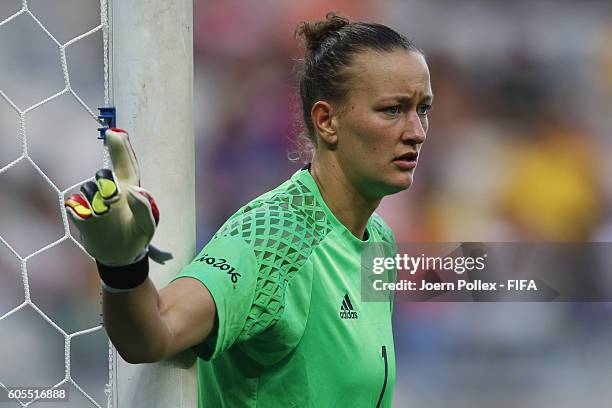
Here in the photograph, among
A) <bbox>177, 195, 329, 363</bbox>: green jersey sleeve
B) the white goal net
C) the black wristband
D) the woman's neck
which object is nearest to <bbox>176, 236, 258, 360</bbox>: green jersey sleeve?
<bbox>177, 195, 329, 363</bbox>: green jersey sleeve

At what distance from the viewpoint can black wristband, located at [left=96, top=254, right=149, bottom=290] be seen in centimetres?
86

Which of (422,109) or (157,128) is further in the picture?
(422,109)

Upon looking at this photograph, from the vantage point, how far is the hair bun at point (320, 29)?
1.35 metres

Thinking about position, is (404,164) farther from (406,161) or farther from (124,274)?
(124,274)

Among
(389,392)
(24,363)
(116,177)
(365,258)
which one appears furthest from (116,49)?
(24,363)

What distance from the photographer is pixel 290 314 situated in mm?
1119

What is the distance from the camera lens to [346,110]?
4.20 ft

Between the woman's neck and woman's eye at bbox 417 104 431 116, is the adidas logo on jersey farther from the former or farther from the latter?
woman's eye at bbox 417 104 431 116

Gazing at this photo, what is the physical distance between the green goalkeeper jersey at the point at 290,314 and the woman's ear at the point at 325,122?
0.06 metres

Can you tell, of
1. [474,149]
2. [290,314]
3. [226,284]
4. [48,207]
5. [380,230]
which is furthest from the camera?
[474,149]

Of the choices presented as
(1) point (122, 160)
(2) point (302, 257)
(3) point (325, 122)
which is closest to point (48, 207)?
(3) point (325, 122)

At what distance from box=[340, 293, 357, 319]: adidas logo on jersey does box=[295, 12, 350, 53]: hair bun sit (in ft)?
1.25

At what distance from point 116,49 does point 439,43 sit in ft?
8.75

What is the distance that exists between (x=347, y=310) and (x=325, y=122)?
271 millimetres
